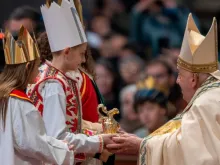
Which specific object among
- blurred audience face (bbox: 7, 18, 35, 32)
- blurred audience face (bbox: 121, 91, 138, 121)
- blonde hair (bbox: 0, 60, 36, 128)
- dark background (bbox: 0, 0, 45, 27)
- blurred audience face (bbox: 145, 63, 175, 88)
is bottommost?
blurred audience face (bbox: 121, 91, 138, 121)

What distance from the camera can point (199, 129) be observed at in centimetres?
604

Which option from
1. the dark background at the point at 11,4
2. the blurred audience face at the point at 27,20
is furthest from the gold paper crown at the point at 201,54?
the dark background at the point at 11,4

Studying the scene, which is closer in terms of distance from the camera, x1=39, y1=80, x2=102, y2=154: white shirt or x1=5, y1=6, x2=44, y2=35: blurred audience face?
x1=39, y1=80, x2=102, y2=154: white shirt

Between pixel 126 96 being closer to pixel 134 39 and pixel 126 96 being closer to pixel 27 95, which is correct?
pixel 134 39

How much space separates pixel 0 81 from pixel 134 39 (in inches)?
178

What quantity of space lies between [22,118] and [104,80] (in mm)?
3582

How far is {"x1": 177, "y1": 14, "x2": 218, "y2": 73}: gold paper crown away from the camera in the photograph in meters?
6.15

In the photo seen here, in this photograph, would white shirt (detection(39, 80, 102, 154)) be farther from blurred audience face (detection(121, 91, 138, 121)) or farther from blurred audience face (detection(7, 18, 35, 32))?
blurred audience face (detection(121, 91, 138, 121))

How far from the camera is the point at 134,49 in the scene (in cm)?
1029

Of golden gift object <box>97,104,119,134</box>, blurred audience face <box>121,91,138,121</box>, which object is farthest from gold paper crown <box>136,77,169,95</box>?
golden gift object <box>97,104,119,134</box>

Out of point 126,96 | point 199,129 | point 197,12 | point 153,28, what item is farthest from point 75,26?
point 197,12

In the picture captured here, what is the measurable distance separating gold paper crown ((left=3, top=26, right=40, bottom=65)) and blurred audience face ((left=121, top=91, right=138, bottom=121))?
8.34 feet

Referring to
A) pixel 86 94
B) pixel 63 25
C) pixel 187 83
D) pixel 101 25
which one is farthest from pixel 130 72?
pixel 187 83

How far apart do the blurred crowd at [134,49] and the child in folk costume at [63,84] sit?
176 cm
